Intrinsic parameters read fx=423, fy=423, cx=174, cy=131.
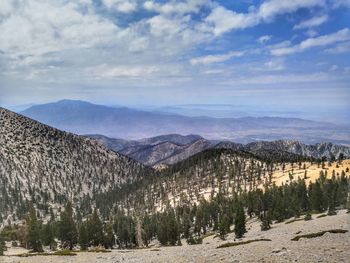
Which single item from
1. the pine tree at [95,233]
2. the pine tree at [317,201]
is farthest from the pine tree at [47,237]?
the pine tree at [317,201]

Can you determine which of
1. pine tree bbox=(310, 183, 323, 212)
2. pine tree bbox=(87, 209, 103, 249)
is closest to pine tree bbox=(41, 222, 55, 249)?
pine tree bbox=(87, 209, 103, 249)

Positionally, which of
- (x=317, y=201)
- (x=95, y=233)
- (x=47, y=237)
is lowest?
(x=47, y=237)

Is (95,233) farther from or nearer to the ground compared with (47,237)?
farther from the ground

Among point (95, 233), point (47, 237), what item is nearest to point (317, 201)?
point (95, 233)

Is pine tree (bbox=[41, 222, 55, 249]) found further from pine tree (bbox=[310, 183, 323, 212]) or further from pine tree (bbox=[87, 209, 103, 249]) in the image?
pine tree (bbox=[310, 183, 323, 212])

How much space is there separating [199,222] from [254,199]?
27.4 meters

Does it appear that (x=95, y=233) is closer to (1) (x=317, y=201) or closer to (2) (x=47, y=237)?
(2) (x=47, y=237)

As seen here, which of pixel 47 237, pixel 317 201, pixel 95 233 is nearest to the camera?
pixel 317 201

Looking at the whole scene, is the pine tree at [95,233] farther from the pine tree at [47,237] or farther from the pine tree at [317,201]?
the pine tree at [317,201]

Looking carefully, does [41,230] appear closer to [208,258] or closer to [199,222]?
[199,222]

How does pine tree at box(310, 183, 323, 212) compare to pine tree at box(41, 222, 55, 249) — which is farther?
pine tree at box(41, 222, 55, 249)

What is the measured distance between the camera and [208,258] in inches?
2352

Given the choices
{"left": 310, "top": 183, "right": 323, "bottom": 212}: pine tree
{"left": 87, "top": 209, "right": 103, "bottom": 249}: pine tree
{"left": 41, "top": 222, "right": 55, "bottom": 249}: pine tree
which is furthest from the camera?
{"left": 41, "top": 222, "right": 55, "bottom": 249}: pine tree

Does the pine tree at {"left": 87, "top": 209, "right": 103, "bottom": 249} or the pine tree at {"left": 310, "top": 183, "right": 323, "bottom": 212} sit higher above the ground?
the pine tree at {"left": 310, "top": 183, "right": 323, "bottom": 212}
